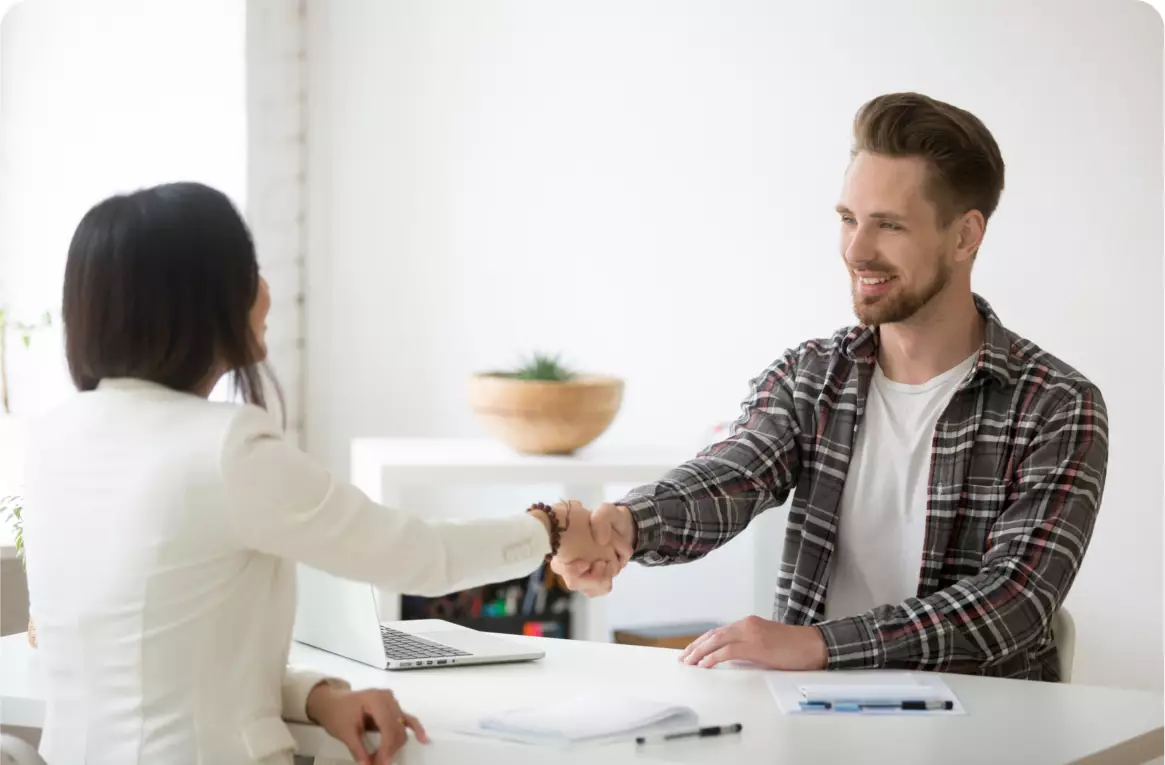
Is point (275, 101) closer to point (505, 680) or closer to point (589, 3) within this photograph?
point (589, 3)

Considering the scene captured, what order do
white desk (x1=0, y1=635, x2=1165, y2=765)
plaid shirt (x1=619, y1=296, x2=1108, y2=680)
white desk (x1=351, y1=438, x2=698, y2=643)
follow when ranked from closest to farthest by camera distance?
white desk (x1=0, y1=635, x2=1165, y2=765), plaid shirt (x1=619, y1=296, x2=1108, y2=680), white desk (x1=351, y1=438, x2=698, y2=643)

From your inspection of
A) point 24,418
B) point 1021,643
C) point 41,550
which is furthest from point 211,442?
point 24,418

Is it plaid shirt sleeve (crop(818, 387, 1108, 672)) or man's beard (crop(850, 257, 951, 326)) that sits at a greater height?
man's beard (crop(850, 257, 951, 326))

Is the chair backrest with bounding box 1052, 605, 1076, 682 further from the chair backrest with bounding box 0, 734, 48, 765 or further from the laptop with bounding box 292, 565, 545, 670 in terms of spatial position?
the chair backrest with bounding box 0, 734, 48, 765

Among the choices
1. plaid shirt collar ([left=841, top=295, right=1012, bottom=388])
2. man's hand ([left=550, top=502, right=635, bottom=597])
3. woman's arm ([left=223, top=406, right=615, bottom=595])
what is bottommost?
man's hand ([left=550, top=502, right=635, bottom=597])

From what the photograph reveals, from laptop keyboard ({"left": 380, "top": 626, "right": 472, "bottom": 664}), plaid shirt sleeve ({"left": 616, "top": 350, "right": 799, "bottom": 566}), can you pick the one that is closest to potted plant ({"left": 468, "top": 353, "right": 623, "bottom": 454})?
plaid shirt sleeve ({"left": 616, "top": 350, "right": 799, "bottom": 566})

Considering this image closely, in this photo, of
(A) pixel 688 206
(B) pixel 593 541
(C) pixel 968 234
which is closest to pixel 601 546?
(B) pixel 593 541

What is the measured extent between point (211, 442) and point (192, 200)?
0.82ft

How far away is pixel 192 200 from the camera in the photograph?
1.34 meters

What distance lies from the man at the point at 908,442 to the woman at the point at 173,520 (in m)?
0.70

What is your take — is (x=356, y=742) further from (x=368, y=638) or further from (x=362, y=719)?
(x=368, y=638)

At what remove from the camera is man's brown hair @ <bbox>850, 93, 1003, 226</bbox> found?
2.06 m

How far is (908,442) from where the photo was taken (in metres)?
2.04

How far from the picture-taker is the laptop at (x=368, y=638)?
1.67 meters
